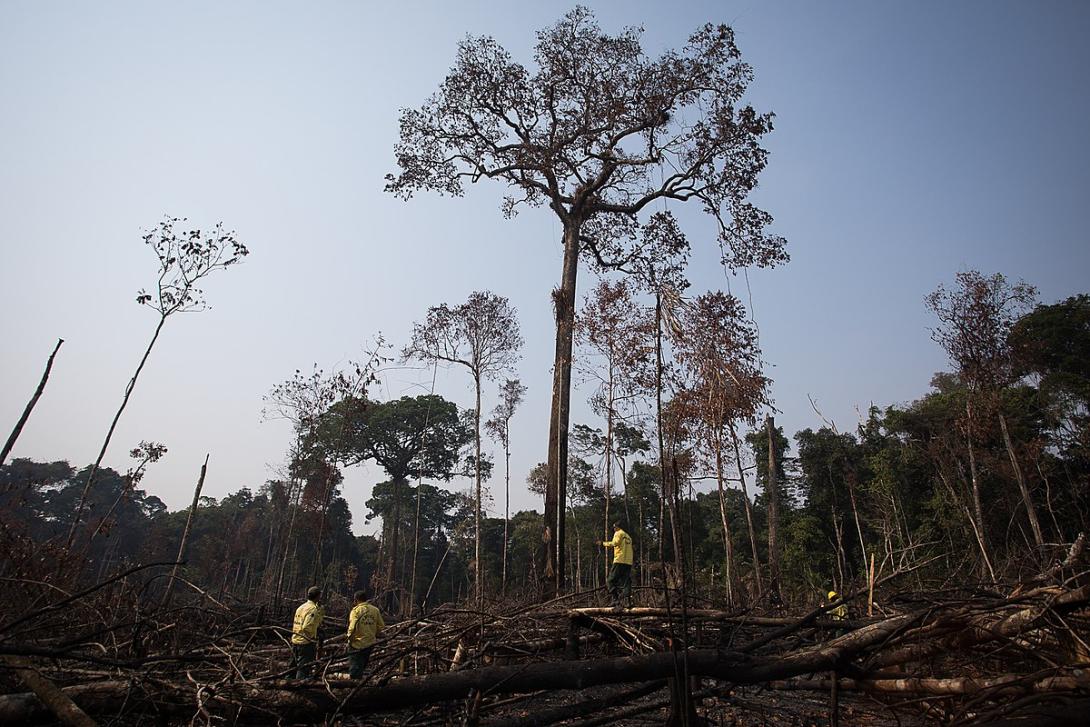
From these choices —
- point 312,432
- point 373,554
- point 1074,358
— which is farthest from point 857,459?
point 373,554

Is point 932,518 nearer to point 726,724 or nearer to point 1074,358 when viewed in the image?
point 1074,358

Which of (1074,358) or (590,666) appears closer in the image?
(590,666)

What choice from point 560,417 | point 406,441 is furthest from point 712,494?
point 560,417

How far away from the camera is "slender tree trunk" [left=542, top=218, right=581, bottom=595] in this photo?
1050 cm

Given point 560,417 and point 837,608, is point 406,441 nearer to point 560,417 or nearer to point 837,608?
point 560,417

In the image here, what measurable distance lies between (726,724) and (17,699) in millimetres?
4499

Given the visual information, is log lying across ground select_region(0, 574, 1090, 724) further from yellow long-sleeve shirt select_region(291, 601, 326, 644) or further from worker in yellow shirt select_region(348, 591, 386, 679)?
yellow long-sleeve shirt select_region(291, 601, 326, 644)

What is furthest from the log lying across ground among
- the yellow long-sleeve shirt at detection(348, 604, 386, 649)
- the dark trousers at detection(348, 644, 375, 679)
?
the yellow long-sleeve shirt at detection(348, 604, 386, 649)

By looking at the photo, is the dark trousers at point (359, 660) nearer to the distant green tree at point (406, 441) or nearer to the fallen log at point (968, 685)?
the fallen log at point (968, 685)

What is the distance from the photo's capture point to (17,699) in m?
2.95

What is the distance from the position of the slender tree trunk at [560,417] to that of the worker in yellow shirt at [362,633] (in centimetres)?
538

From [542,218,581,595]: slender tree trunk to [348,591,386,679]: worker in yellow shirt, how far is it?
212 inches

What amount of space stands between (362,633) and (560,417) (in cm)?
742

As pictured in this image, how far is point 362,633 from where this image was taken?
4.65 meters
